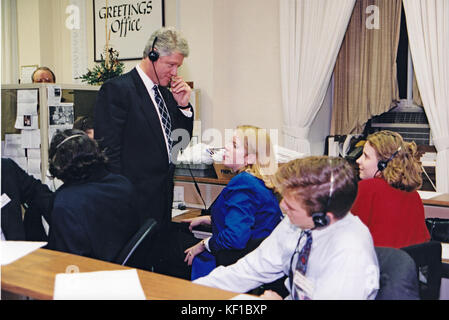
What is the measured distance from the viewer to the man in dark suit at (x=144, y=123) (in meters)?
2.06

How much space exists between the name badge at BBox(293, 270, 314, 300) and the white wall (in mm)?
2734

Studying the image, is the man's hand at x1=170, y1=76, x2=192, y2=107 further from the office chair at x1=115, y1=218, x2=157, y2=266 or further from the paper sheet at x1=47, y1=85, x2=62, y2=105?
the paper sheet at x1=47, y1=85, x2=62, y2=105

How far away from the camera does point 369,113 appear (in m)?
3.71

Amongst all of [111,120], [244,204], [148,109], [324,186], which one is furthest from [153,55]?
[324,186]

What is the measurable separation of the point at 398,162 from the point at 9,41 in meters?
4.62

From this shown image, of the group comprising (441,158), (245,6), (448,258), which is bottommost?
(448,258)

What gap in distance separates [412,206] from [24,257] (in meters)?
1.57

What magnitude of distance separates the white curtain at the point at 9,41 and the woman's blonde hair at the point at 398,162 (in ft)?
14.3

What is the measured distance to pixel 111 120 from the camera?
2.05m

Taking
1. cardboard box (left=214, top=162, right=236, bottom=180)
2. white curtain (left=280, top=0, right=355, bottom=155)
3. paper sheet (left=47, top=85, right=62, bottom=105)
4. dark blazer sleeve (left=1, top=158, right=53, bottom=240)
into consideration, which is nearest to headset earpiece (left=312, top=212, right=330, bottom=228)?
dark blazer sleeve (left=1, top=158, right=53, bottom=240)

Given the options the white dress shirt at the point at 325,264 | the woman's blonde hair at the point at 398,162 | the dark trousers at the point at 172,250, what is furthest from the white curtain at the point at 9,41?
the white dress shirt at the point at 325,264

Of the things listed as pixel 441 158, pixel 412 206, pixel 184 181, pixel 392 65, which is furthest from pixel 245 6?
pixel 412 206

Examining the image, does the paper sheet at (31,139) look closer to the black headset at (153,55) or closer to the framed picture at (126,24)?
the black headset at (153,55)
